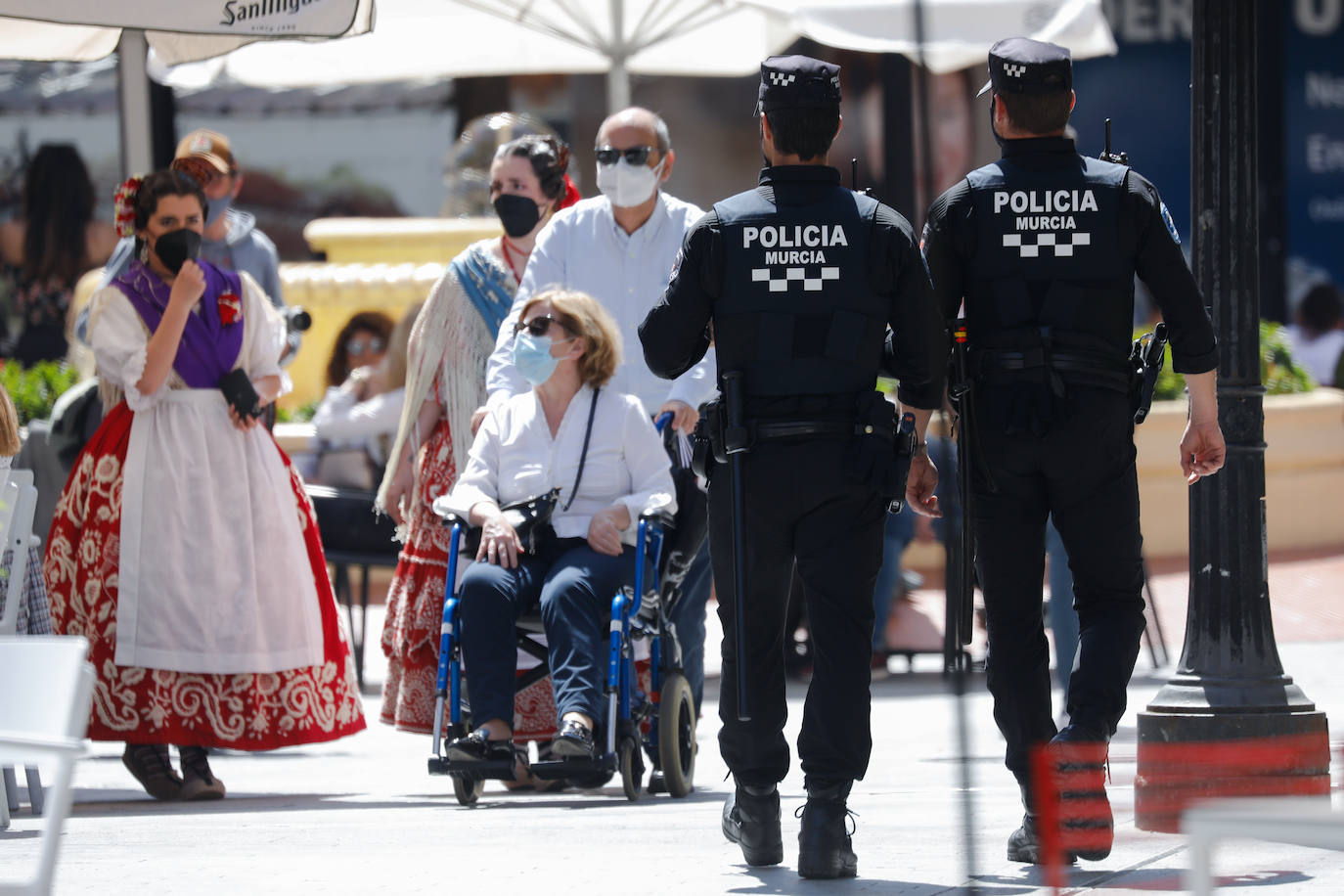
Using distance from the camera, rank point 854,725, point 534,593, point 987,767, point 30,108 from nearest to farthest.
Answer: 1. point 854,725
2. point 534,593
3. point 987,767
4. point 30,108

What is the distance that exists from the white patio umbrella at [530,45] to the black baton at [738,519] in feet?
23.8

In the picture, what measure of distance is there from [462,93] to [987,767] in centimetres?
1072

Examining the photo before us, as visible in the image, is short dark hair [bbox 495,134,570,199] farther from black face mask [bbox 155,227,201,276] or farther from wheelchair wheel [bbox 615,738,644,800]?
wheelchair wheel [bbox 615,738,644,800]

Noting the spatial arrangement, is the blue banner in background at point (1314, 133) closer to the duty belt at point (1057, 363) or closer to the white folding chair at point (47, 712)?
the duty belt at point (1057, 363)

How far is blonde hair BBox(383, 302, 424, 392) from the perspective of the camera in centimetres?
974

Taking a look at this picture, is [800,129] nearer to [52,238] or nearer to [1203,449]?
[1203,449]

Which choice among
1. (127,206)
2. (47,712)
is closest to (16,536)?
(127,206)

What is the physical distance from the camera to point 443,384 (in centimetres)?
734

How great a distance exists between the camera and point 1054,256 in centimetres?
510

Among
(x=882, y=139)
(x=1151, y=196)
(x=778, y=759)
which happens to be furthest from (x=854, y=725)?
(x=882, y=139)

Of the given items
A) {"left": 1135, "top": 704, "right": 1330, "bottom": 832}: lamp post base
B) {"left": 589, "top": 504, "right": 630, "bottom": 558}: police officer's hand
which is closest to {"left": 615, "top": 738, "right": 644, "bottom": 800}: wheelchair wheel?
{"left": 589, "top": 504, "right": 630, "bottom": 558}: police officer's hand

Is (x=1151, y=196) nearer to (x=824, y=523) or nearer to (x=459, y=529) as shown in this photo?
(x=824, y=523)

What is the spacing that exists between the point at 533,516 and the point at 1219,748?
6.64ft

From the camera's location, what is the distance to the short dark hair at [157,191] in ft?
22.8
